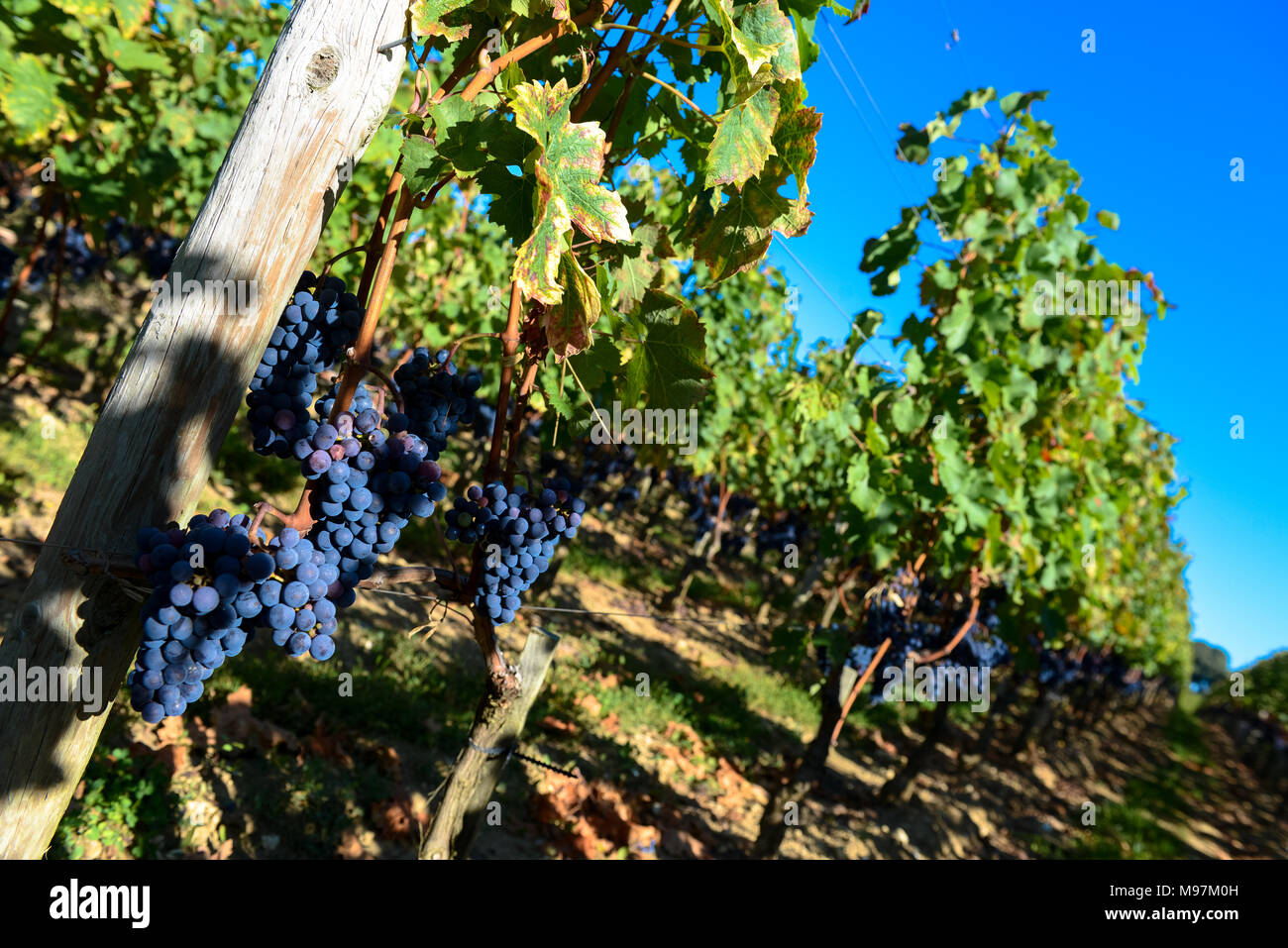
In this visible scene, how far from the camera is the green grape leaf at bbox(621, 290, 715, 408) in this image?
5.95 ft

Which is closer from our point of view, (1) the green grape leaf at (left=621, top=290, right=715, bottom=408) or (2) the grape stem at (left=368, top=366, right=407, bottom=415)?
(2) the grape stem at (left=368, top=366, right=407, bottom=415)

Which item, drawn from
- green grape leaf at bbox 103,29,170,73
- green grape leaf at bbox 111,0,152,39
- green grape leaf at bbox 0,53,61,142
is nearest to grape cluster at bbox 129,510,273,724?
green grape leaf at bbox 0,53,61,142

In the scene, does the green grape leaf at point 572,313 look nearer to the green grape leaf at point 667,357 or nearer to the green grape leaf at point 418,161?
the green grape leaf at point 418,161

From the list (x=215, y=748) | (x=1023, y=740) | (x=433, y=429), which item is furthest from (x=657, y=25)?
(x=1023, y=740)

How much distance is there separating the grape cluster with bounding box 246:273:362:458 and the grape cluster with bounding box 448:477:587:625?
1.50 ft

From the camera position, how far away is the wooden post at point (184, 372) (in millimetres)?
1197

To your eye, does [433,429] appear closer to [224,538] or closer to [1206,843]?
[224,538]

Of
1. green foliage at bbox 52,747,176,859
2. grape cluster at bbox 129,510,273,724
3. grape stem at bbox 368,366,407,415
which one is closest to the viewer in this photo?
grape cluster at bbox 129,510,273,724

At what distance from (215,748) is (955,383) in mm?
4631

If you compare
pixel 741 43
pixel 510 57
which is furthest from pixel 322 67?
pixel 741 43

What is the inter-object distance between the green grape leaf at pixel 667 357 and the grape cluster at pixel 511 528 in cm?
35

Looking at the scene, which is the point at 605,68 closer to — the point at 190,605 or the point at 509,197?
the point at 509,197

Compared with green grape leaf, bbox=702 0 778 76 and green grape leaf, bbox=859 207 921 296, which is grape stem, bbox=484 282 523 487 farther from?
green grape leaf, bbox=859 207 921 296

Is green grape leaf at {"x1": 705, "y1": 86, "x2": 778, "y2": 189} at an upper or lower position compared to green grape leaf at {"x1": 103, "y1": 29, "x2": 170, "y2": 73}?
lower
